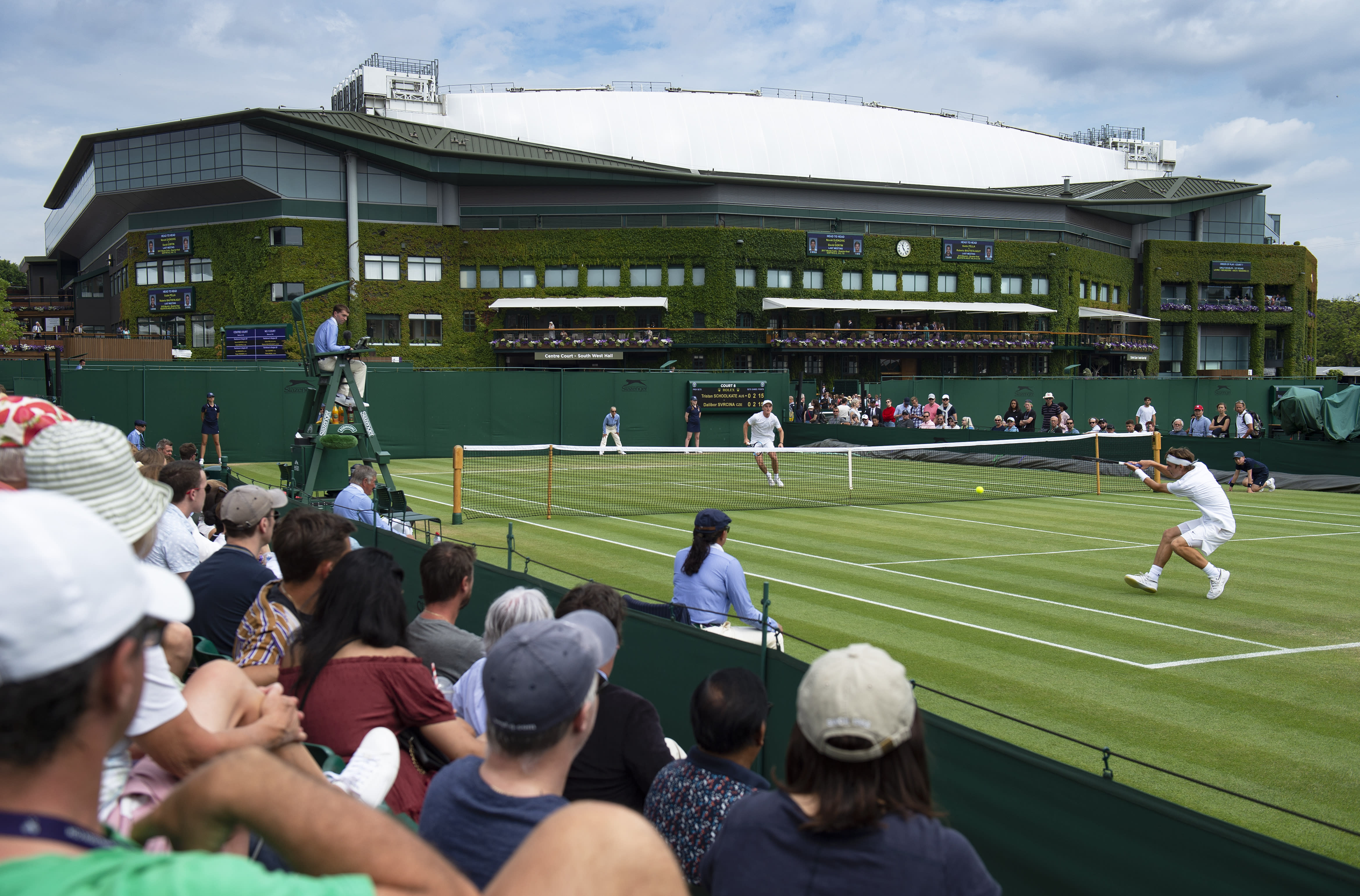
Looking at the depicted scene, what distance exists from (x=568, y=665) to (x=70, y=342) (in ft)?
163

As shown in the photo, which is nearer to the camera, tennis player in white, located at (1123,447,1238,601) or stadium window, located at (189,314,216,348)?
tennis player in white, located at (1123,447,1238,601)

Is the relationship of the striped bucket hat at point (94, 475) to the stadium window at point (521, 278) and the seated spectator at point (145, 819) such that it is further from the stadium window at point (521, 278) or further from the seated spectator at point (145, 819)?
the stadium window at point (521, 278)

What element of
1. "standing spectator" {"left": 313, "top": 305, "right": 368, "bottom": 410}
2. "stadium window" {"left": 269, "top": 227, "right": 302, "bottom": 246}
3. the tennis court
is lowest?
the tennis court

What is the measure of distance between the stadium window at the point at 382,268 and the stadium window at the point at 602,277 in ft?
34.8

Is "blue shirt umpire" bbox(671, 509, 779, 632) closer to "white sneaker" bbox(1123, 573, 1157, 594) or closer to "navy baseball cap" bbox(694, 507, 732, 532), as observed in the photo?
"navy baseball cap" bbox(694, 507, 732, 532)

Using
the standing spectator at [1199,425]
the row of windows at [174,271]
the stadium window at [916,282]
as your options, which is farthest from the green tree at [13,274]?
the standing spectator at [1199,425]

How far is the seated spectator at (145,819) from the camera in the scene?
149cm

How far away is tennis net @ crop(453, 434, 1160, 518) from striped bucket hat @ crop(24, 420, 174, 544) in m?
14.5

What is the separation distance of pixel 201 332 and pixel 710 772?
62.5 m

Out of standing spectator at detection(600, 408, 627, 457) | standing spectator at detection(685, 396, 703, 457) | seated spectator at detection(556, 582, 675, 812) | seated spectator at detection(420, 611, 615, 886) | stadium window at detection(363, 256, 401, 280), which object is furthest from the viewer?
stadium window at detection(363, 256, 401, 280)

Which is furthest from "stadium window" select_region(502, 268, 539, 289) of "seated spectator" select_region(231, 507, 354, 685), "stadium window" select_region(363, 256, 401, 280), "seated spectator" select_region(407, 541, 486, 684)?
"seated spectator" select_region(231, 507, 354, 685)

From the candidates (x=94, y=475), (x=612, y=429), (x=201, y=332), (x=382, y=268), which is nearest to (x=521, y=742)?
(x=94, y=475)

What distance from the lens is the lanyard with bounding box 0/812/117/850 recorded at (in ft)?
5.00

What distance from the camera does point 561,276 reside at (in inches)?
2391
